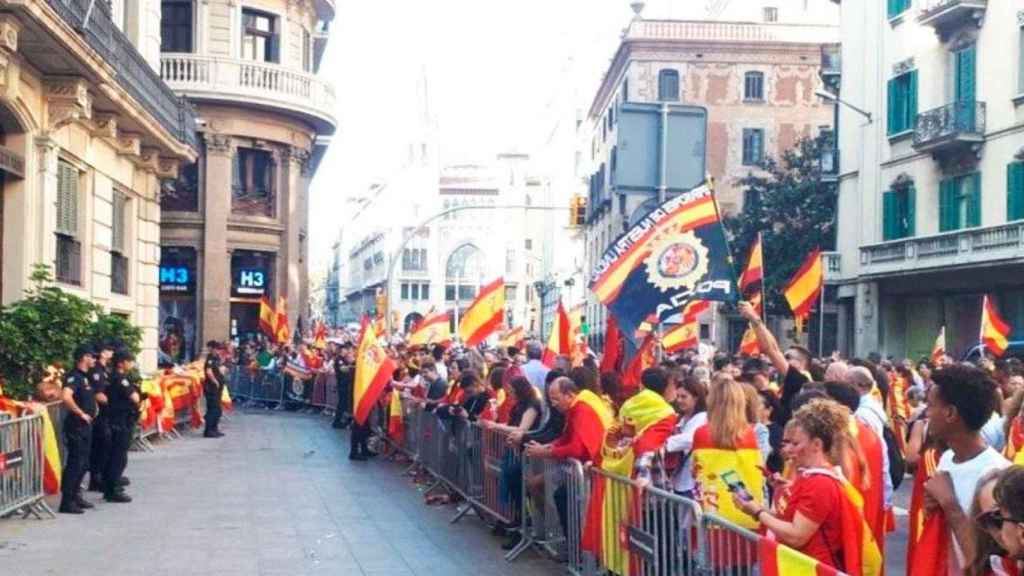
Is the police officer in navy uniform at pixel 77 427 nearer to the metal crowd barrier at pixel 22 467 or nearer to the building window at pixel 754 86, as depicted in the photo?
the metal crowd barrier at pixel 22 467

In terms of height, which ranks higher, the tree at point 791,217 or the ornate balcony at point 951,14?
the ornate balcony at point 951,14

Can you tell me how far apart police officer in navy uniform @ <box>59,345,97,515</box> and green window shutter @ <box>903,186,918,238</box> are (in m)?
A: 27.9

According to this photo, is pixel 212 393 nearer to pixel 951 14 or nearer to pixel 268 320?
pixel 268 320

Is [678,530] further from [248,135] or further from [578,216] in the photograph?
[248,135]

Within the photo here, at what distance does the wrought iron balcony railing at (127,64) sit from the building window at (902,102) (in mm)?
19106

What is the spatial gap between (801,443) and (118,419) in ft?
34.6

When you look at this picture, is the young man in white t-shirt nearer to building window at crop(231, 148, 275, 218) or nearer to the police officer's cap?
the police officer's cap

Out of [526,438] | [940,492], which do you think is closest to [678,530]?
[940,492]

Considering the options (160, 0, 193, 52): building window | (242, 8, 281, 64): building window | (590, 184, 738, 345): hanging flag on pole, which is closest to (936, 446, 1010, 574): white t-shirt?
(590, 184, 738, 345): hanging flag on pole

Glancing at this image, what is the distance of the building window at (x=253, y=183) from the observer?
41719mm

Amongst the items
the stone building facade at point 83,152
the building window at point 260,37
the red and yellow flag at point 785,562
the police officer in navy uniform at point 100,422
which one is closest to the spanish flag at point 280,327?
the building window at point 260,37

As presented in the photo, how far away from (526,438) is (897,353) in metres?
29.6

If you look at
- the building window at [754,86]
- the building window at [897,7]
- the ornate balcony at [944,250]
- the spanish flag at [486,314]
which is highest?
the building window at [754,86]

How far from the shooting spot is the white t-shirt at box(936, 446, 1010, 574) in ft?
16.3
